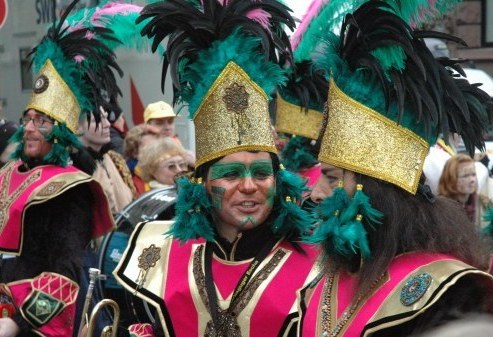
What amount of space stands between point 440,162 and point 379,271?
441cm

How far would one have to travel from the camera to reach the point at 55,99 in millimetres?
5754

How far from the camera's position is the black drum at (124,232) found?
20.5 ft

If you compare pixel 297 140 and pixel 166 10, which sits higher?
pixel 166 10

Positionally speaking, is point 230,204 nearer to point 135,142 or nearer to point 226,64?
point 226,64

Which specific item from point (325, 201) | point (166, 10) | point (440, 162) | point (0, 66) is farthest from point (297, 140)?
point (0, 66)

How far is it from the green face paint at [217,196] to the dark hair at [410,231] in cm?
101

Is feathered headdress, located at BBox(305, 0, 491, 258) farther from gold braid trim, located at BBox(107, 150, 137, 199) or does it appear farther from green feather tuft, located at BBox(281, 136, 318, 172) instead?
gold braid trim, located at BBox(107, 150, 137, 199)

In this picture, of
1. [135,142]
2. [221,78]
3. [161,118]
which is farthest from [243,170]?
[161,118]

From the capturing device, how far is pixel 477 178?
752cm

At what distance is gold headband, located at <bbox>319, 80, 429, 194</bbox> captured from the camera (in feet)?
10.9

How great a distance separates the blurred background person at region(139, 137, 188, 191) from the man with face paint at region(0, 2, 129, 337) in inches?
57.1

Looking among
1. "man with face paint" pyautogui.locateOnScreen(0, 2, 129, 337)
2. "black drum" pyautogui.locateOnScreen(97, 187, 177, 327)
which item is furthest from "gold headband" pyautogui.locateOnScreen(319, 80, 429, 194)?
"black drum" pyautogui.locateOnScreen(97, 187, 177, 327)

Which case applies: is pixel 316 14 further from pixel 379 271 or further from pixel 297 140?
pixel 297 140

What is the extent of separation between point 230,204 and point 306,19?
2.62ft
